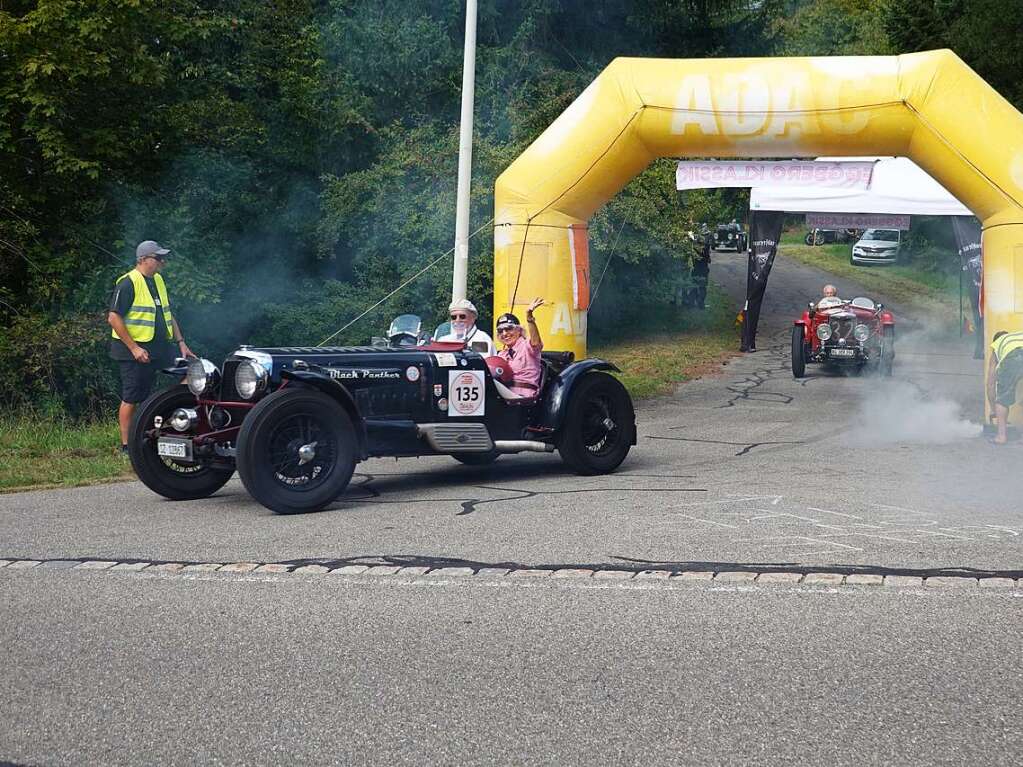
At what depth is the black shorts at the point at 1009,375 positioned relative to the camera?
1241cm

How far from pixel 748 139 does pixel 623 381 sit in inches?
225

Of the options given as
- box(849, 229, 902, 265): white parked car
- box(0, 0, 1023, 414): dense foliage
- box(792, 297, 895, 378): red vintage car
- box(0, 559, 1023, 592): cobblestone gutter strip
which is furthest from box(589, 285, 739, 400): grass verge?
box(849, 229, 902, 265): white parked car

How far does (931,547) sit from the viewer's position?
279 inches

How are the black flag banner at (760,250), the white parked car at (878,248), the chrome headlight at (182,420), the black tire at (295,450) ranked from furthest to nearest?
the white parked car at (878,248) < the black flag banner at (760,250) < the chrome headlight at (182,420) < the black tire at (295,450)

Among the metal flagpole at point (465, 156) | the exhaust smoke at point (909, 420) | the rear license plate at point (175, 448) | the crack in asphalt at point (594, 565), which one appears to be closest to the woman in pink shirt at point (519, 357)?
the rear license plate at point (175, 448)

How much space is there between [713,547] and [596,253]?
60.1ft

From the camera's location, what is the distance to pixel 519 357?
10.3 meters

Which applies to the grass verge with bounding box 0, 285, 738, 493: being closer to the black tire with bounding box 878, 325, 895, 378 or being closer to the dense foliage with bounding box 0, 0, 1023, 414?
the dense foliage with bounding box 0, 0, 1023, 414

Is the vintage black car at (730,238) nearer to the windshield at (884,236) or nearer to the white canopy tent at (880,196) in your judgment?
the windshield at (884,236)

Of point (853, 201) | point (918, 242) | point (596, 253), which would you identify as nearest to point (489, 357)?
point (853, 201)

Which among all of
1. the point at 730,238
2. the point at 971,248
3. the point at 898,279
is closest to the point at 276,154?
the point at 971,248

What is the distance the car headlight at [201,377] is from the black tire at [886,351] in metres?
14.0

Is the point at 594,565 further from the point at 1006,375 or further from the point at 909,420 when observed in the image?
the point at 909,420

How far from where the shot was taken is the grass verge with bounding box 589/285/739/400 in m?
19.8
